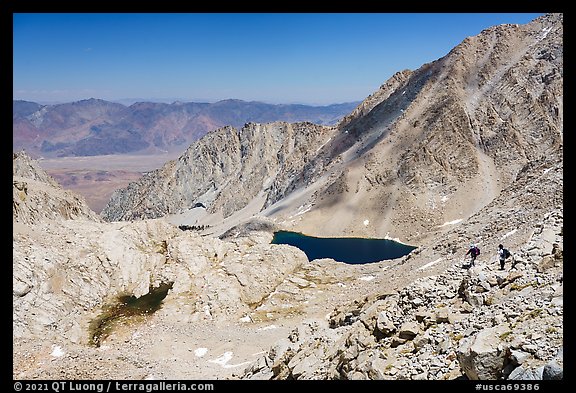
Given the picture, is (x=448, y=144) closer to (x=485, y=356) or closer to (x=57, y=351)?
(x=57, y=351)

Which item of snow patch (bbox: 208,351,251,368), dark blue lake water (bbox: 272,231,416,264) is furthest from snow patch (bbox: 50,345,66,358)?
dark blue lake water (bbox: 272,231,416,264)

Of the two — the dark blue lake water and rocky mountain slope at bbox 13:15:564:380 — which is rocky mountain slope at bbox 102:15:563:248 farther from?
rocky mountain slope at bbox 13:15:564:380

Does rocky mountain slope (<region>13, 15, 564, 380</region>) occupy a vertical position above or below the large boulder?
below

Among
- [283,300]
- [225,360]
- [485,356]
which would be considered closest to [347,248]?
[283,300]

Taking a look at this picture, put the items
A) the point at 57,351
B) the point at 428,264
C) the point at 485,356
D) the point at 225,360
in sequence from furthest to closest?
the point at 428,264
the point at 225,360
the point at 57,351
the point at 485,356

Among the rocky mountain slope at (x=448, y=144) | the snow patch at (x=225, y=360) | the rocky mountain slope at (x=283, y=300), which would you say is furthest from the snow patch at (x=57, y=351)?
the rocky mountain slope at (x=448, y=144)
